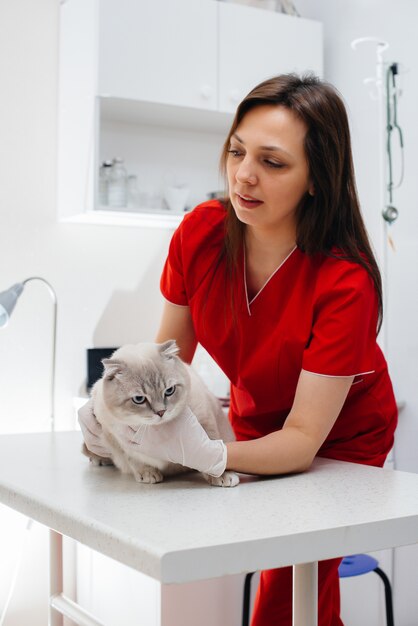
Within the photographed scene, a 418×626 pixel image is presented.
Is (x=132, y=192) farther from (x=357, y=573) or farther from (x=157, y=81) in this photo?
(x=357, y=573)

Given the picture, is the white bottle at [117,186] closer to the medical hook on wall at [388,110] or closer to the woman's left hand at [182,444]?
the medical hook on wall at [388,110]

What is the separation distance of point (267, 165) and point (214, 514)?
630 mm

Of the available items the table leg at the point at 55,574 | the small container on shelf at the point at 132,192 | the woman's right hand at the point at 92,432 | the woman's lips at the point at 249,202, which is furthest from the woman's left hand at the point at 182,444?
the small container on shelf at the point at 132,192

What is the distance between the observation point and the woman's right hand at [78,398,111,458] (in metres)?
1.15

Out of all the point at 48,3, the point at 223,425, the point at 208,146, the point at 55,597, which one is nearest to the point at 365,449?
the point at 223,425

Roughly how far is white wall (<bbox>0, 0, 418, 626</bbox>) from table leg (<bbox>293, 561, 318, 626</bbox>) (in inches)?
64.8

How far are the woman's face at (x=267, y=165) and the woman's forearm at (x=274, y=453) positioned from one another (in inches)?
15.3

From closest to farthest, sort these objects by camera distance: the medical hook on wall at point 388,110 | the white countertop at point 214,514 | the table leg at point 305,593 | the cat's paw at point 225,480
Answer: the white countertop at point 214,514 → the table leg at point 305,593 → the cat's paw at point 225,480 → the medical hook on wall at point 388,110

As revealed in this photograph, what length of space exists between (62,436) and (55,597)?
12.3 inches

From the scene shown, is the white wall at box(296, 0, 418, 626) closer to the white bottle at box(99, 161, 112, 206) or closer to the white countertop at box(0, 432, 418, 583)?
the white bottle at box(99, 161, 112, 206)

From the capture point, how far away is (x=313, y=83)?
4.34ft

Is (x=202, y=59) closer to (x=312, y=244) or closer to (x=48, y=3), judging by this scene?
(x=48, y=3)

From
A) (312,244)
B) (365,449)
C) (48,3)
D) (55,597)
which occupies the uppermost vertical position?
(48,3)

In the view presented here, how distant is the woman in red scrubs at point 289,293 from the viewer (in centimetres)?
119
